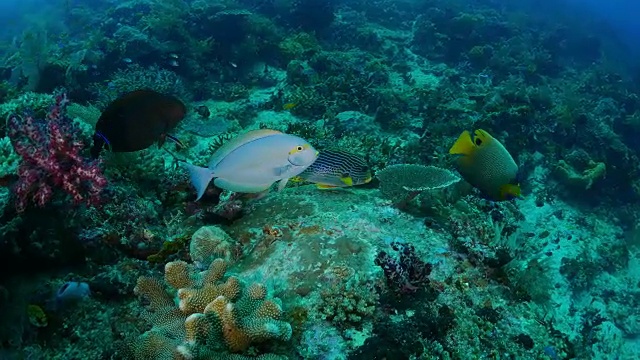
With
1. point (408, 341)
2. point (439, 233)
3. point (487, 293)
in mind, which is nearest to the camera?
point (408, 341)

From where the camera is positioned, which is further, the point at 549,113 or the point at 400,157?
the point at 549,113

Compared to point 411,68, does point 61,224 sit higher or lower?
higher

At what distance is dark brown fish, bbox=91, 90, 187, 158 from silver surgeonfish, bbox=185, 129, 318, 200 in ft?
3.96

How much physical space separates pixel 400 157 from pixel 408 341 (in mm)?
4433

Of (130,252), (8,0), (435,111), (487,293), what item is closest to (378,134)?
(435,111)

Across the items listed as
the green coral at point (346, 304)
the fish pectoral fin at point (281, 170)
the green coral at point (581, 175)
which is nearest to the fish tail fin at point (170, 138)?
the fish pectoral fin at point (281, 170)

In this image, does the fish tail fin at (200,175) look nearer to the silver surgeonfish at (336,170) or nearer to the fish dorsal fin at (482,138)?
the silver surgeonfish at (336,170)

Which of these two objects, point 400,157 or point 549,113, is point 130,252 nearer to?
point 400,157

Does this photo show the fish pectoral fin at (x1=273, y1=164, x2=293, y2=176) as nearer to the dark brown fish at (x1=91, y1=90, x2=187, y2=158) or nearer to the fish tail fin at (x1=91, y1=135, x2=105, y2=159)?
the dark brown fish at (x1=91, y1=90, x2=187, y2=158)

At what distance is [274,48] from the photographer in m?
13.7

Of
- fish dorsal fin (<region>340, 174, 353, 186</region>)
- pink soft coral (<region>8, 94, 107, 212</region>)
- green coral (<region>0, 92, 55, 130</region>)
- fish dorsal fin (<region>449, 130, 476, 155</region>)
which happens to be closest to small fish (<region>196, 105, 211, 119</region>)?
green coral (<region>0, 92, 55, 130</region>)

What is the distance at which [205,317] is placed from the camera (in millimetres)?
2508

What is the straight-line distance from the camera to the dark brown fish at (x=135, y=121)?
11.7 feet

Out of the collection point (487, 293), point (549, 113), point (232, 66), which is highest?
point (487, 293)
